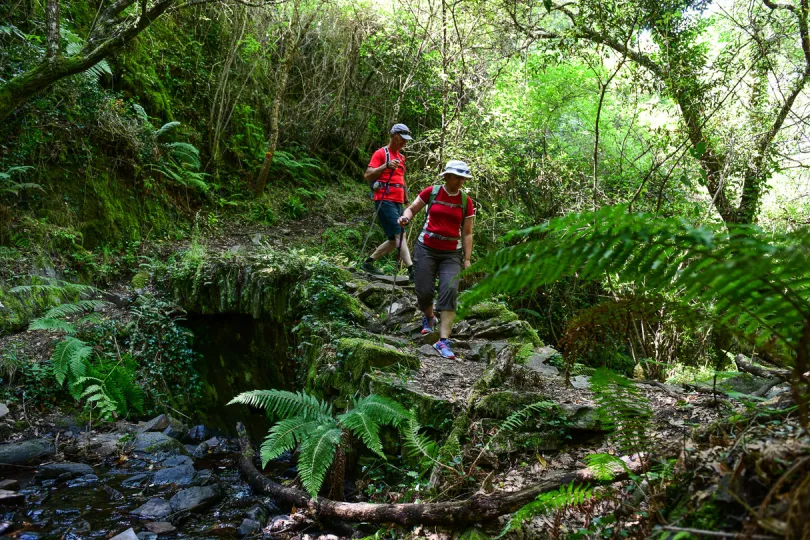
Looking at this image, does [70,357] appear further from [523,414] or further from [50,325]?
[523,414]

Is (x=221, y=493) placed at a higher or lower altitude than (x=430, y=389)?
lower

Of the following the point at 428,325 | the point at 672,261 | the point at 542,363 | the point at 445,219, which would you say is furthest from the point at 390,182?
the point at 672,261

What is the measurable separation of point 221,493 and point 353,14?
11546 millimetres

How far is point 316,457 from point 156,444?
3396 millimetres

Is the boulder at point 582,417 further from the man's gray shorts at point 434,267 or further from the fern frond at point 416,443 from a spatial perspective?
the man's gray shorts at point 434,267

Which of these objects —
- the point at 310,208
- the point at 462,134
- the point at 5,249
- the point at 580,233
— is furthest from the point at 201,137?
the point at 580,233

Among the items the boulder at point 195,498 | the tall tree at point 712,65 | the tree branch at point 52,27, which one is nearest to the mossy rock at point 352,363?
the boulder at point 195,498

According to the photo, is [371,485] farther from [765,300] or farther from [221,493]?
[765,300]

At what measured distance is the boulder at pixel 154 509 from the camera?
4.12 m

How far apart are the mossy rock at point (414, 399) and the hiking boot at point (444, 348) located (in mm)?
1177

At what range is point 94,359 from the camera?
264 inches

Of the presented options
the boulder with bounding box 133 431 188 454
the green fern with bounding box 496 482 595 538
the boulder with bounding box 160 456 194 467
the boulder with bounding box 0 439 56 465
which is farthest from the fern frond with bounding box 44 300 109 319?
the green fern with bounding box 496 482 595 538

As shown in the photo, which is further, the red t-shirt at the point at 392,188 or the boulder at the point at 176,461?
the red t-shirt at the point at 392,188

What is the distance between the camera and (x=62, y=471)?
484 centimetres
